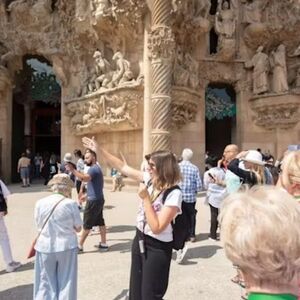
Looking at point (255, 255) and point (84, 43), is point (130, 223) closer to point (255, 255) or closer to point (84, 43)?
point (255, 255)

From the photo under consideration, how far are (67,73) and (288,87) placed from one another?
9.09 metres

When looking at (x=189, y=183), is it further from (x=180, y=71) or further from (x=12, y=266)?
(x=180, y=71)

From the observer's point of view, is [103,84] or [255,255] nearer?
[255,255]

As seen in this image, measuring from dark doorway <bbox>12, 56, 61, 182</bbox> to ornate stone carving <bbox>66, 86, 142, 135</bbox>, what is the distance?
127 inches

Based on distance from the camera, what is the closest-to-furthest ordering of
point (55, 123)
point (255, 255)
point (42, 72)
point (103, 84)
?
point (255, 255) → point (103, 84) → point (42, 72) → point (55, 123)

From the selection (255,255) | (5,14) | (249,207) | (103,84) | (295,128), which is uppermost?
(5,14)

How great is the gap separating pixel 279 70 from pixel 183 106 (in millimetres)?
4200

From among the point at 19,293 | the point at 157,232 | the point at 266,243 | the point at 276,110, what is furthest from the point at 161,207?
the point at 276,110

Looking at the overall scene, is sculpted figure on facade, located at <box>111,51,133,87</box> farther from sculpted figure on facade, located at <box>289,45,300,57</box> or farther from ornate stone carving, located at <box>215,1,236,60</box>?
sculpted figure on facade, located at <box>289,45,300,57</box>

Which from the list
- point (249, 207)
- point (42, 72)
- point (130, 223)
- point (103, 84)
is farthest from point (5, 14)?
point (249, 207)

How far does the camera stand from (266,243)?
1.08 meters

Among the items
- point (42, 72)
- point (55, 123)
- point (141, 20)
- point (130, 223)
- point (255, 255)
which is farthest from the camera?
point (55, 123)

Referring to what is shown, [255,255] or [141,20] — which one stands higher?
[141,20]

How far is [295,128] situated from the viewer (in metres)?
14.3
